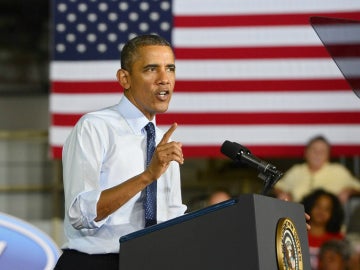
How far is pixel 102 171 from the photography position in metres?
2.39

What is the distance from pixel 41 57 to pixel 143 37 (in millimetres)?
6176

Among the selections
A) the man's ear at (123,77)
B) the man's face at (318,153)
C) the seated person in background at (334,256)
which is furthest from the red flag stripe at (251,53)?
the man's ear at (123,77)

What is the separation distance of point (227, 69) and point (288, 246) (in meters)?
3.53

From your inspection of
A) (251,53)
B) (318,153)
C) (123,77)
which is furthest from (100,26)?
(123,77)

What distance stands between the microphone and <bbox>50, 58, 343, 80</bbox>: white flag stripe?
338 cm

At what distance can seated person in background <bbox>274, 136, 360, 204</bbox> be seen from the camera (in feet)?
17.6

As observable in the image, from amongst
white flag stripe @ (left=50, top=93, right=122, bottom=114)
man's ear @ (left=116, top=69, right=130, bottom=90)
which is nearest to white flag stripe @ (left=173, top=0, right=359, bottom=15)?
white flag stripe @ (left=50, top=93, right=122, bottom=114)

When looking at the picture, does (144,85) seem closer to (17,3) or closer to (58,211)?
(58,211)

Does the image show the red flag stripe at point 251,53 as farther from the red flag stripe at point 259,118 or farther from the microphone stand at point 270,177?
the microphone stand at point 270,177

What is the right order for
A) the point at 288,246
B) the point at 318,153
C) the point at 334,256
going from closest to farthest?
1. the point at 288,246
2. the point at 334,256
3. the point at 318,153

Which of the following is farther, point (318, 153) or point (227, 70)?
point (227, 70)

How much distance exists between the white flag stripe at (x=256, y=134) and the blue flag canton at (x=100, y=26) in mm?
461

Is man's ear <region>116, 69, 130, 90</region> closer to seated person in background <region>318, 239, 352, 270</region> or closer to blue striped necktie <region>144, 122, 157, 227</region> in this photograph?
blue striped necktie <region>144, 122, 157, 227</region>

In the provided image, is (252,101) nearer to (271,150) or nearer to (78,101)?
(271,150)
